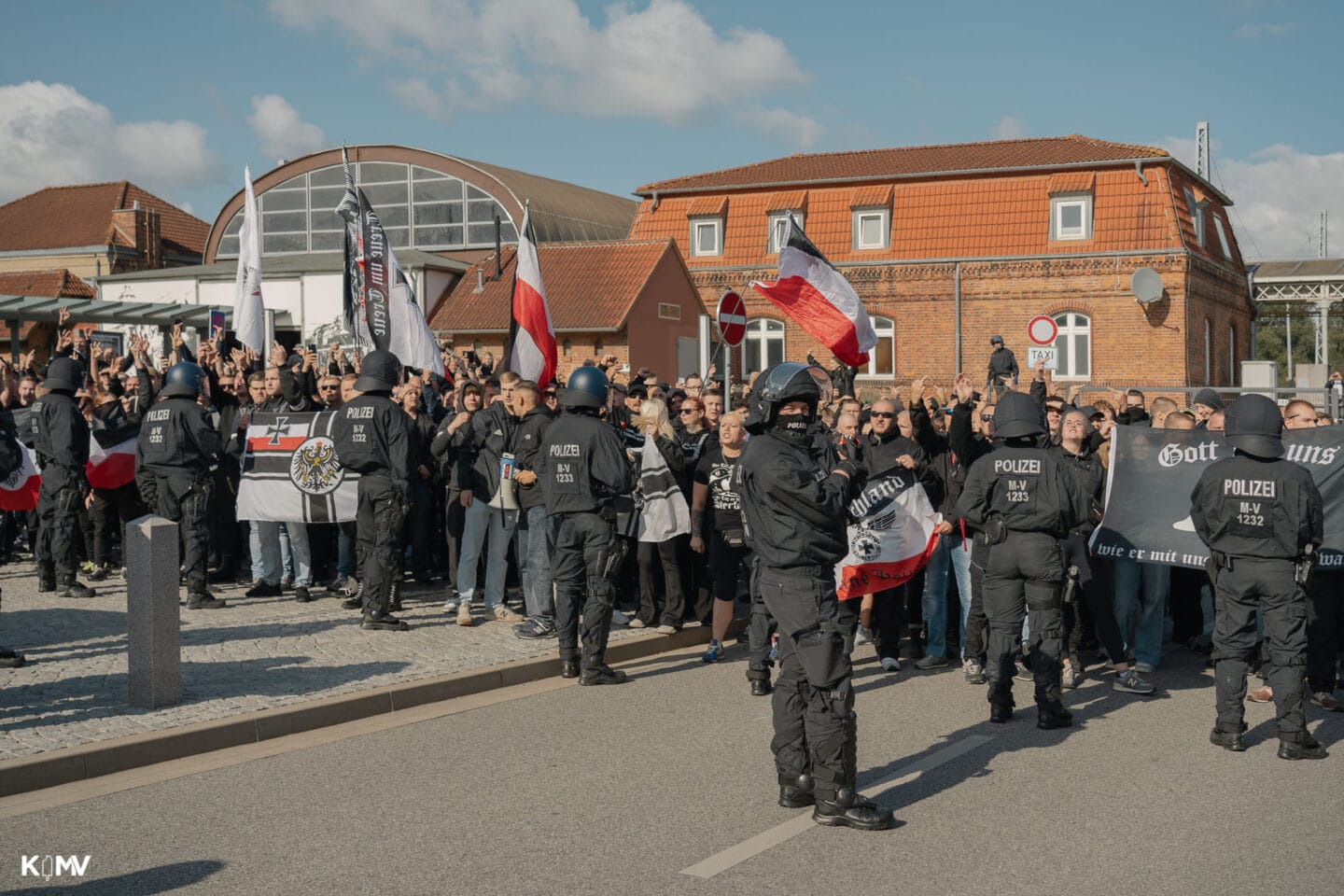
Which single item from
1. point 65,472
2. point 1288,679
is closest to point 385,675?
point 65,472

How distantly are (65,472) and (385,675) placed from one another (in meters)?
4.79

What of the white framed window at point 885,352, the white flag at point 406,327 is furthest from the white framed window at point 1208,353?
the white flag at point 406,327

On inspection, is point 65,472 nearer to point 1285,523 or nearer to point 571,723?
point 571,723

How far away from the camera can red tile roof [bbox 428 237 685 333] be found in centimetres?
3812

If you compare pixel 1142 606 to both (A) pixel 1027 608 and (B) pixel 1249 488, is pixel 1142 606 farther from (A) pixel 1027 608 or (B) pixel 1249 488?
(B) pixel 1249 488

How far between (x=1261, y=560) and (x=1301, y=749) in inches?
42.1

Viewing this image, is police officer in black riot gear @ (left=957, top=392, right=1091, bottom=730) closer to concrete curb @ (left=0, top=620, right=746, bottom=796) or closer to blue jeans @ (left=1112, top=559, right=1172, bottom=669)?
blue jeans @ (left=1112, top=559, right=1172, bottom=669)

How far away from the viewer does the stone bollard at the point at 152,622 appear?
26.8 ft

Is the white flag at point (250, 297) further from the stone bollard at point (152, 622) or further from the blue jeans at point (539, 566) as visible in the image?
the stone bollard at point (152, 622)

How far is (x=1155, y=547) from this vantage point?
400 inches

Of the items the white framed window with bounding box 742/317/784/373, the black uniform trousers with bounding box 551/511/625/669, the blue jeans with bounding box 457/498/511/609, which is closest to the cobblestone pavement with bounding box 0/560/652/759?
the blue jeans with bounding box 457/498/511/609

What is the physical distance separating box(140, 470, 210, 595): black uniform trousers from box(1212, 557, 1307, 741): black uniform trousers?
8.14 metres

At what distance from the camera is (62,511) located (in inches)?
483

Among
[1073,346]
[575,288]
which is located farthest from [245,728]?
[1073,346]
